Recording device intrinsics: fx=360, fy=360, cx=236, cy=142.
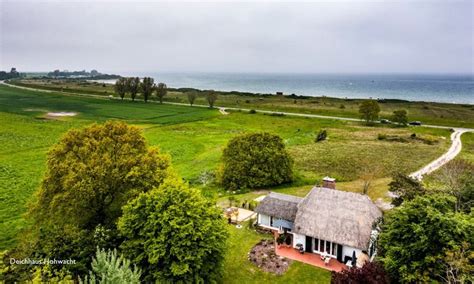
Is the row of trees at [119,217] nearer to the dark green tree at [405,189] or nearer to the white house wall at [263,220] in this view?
the white house wall at [263,220]

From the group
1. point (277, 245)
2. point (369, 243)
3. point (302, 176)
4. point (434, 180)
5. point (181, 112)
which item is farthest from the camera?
point (181, 112)

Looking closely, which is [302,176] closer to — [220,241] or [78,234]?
[220,241]

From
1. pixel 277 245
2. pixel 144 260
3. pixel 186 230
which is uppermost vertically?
pixel 186 230

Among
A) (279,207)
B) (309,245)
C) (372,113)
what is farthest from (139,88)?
(309,245)

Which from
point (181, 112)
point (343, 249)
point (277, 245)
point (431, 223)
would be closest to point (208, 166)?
point (277, 245)

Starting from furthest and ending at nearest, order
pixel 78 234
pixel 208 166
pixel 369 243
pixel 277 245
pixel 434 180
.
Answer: pixel 208 166 < pixel 434 180 < pixel 277 245 < pixel 369 243 < pixel 78 234

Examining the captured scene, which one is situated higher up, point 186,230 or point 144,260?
point 186,230

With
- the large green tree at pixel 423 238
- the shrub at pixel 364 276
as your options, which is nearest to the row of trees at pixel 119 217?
the shrub at pixel 364 276

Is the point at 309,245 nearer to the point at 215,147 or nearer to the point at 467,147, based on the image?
the point at 215,147
